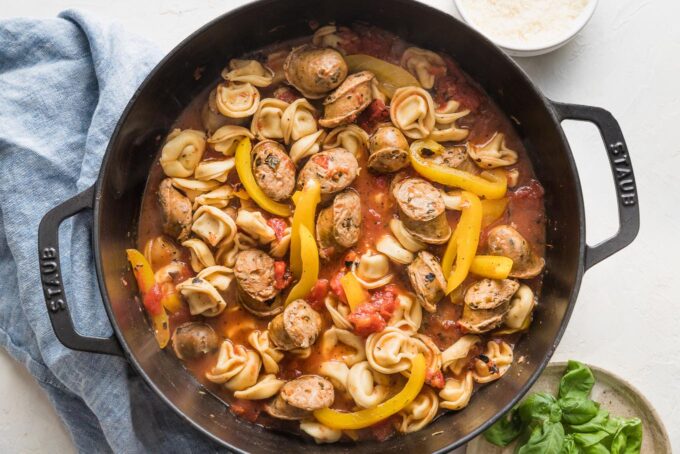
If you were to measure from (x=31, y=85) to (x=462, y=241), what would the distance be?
106 inches

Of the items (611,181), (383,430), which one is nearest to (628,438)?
(383,430)

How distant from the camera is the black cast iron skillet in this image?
399 cm

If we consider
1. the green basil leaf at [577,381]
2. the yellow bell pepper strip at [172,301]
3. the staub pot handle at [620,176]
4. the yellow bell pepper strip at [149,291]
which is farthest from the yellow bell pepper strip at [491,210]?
the yellow bell pepper strip at [149,291]

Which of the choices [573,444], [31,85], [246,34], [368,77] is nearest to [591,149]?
[368,77]

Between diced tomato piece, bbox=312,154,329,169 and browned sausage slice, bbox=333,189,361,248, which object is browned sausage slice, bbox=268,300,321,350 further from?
diced tomato piece, bbox=312,154,329,169

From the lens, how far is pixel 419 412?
14.3 ft

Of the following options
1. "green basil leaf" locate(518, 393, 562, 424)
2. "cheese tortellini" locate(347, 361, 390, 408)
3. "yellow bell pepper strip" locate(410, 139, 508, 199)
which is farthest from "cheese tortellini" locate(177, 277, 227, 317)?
"green basil leaf" locate(518, 393, 562, 424)

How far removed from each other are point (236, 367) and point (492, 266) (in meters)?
1.58

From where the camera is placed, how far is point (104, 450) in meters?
4.56

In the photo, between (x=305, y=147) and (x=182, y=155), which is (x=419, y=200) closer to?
(x=305, y=147)

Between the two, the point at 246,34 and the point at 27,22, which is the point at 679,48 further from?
the point at 27,22

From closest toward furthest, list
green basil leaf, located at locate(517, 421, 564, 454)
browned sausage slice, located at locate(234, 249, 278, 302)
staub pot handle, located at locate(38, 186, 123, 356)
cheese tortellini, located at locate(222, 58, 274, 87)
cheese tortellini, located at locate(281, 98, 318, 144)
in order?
staub pot handle, located at locate(38, 186, 123, 356), green basil leaf, located at locate(517, 421, 564, 454), browned sausage slice, located at locate(234, 249, 278, 302), cheese tortellini, located at locate(281, 98, 318, 144), cheese tortellini, located at locate(222, 58, 274, 87)

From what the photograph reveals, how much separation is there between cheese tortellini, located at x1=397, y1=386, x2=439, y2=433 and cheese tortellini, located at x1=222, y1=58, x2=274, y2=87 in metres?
2.08

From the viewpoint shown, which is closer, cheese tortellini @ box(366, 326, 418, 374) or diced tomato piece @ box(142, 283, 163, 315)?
cheese tortellini @ box(366, 326, 418, 374)
